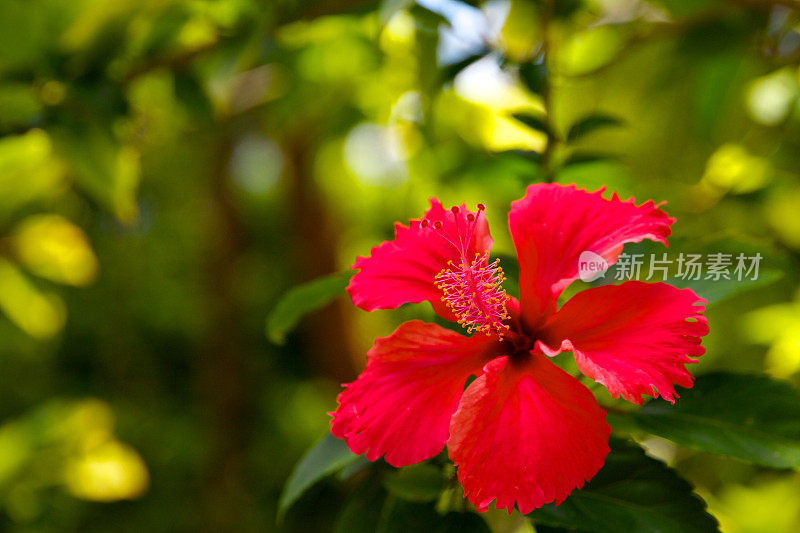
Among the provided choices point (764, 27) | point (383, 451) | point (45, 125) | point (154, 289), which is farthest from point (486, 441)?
point (154, 289)

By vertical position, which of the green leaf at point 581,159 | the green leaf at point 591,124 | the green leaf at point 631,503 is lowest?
the green leaf at point 631,503

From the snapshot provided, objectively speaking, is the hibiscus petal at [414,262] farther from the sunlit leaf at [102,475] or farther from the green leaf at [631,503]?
the sunlit leaf at [102,475]

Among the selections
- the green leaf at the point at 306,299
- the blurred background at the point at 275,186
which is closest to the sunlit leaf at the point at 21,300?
the blurred background at the point at 275,186

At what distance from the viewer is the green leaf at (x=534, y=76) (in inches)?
25.6

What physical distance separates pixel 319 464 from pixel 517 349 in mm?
155

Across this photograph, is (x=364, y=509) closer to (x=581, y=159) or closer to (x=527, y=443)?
(x=527, y=443)

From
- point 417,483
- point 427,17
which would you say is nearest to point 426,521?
point 417,483

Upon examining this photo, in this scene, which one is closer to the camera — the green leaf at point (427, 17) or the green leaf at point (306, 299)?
the green leaf at point (306, 299)

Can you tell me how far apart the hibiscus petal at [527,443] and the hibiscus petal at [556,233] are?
8 cm

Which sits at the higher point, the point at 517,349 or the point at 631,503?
the point at 517,349

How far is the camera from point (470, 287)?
16.7 inches

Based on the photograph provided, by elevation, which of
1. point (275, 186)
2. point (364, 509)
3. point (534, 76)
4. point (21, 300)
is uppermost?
point (534, 76)

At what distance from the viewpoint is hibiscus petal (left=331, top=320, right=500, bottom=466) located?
1.24 ft

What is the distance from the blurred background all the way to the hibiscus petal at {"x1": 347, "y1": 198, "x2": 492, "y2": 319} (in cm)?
9
